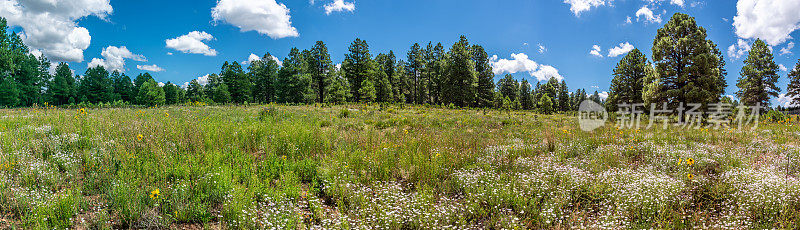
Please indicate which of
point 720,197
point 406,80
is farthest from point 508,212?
point 406,80

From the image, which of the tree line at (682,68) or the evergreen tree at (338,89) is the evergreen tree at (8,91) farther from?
the tree line at (682,68)

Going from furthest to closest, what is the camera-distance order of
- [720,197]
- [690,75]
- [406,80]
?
[406,80] → [690,75] → [720,197]

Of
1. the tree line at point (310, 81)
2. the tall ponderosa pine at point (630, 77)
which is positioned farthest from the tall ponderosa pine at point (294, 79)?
the tall ponderosa pine at point (630, 77)

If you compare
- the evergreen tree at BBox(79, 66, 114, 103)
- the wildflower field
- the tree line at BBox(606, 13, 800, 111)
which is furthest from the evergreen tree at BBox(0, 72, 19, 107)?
the tree line at BBox(606, 13, 800, 111)

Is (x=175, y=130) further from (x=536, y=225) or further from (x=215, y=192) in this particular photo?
(x=536, y=225)

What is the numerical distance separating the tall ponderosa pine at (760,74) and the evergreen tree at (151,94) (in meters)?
81.5

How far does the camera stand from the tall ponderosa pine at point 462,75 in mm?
38062

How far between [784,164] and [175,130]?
12.2 metres

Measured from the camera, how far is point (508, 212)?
12.3ft

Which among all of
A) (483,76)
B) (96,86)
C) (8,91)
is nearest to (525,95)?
(483,76)

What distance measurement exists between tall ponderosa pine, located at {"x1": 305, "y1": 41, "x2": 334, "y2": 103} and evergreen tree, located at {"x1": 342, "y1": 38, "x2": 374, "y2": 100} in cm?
306

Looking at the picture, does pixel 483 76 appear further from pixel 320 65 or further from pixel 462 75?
pixel 320 65

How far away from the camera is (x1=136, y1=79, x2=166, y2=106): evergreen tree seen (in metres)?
48.2

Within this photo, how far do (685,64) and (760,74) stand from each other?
27960 mm
